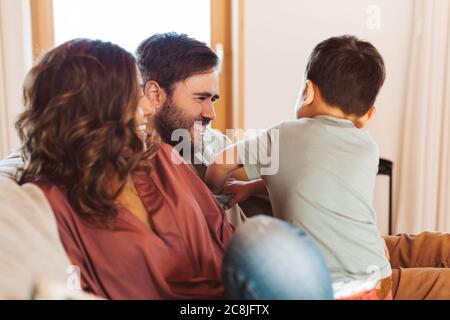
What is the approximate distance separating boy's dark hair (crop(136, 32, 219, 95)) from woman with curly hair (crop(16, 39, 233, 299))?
608mm

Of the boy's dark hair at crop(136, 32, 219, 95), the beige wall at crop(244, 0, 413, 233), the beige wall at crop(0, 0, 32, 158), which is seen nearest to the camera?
the boy's dark hair at crop(136, 32, 219, 95)

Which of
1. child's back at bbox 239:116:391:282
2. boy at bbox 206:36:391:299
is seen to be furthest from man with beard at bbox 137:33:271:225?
child's back at bbox 239:116:391:282

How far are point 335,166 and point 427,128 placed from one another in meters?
1.84

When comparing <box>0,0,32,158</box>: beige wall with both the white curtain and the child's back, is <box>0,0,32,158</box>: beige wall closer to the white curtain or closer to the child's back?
the child's back

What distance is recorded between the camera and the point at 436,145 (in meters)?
2.79

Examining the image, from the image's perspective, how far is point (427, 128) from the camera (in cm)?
278

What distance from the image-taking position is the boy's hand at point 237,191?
1435 mm

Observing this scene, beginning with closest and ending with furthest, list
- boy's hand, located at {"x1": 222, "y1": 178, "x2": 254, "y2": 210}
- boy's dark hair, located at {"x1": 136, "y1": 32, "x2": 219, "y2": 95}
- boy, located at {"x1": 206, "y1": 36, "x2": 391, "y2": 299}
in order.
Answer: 1. boy, located at {"x1": 206, "y1": 36, "x2": 391, "y2": 299}
2. boy's hand, located at {"x1": 222, "y1": 178, "x2": 254, "y2": 210}
3. boy's dark hair, located at {"x1": 136, "y1": 32, "x2": 219, "y2": 95}

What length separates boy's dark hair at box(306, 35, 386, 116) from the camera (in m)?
1.27

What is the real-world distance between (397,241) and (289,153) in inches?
23.7

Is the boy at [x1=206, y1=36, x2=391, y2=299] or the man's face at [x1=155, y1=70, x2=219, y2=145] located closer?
the boy at [x1=206, y1=36, x2=391, y2=299]

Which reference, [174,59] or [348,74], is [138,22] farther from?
[348,74]

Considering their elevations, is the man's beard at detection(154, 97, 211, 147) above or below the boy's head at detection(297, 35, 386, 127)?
below

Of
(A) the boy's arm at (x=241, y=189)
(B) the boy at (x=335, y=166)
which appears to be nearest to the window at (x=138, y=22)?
(A) the boy's arm at (x=241, y=189)
